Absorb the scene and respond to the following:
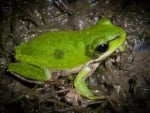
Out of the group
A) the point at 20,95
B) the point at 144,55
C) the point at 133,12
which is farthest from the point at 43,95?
the point at 133,12

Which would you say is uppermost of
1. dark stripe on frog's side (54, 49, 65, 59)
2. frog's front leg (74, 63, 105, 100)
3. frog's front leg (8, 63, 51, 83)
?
dark stripe on frog's side (54, 49, 65, 59)

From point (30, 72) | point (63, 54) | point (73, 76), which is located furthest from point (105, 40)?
point (30, 72)

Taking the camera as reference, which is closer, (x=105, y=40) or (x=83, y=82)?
(x=105, y=40)

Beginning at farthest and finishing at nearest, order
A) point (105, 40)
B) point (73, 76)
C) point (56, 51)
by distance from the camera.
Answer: point (73, 76)
point (56, 51)
point (105, 40)

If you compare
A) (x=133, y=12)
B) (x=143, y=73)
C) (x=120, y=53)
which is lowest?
(x=143, y=73)

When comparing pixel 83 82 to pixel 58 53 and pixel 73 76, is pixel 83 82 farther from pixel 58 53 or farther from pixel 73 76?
pixel 58 53

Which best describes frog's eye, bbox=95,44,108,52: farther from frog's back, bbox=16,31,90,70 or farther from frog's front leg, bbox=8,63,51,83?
frog's front leg, bbox=8,63,51,83

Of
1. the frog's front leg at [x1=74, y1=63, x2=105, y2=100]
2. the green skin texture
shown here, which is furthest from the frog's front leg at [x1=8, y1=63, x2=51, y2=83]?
the frog's front leg at [x1=74, y1=63, x2=105, y2=100]

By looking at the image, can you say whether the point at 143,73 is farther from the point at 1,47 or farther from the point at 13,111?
the point at 1,47
